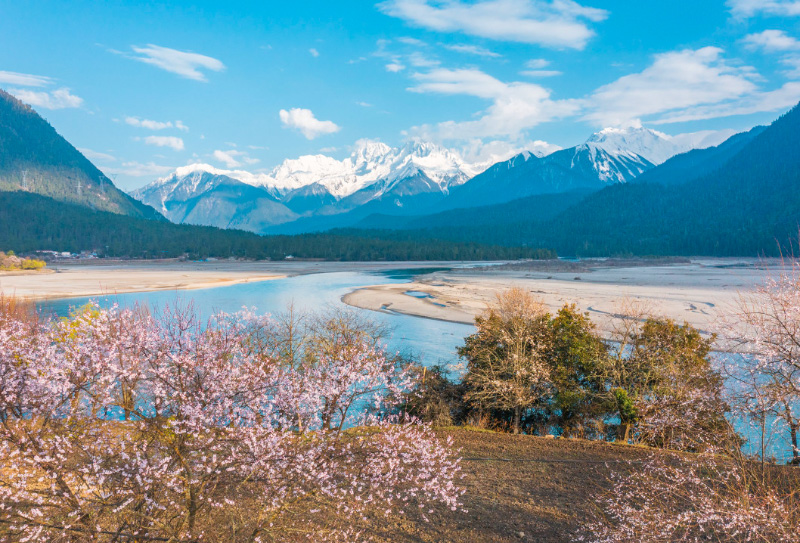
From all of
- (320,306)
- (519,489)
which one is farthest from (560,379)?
(320,306)

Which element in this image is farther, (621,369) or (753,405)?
(621,369)

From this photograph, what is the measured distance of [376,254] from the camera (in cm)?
15112

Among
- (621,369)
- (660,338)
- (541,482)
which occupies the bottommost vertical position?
(541,482)

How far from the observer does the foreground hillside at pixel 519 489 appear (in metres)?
10.0

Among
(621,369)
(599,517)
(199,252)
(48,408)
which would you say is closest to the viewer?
(48,408)

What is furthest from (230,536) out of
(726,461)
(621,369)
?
(621,369)

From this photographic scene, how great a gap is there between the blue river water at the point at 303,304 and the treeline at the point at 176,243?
2719 inches

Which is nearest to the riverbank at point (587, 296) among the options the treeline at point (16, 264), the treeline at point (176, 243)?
the treeline at point (16, 264)

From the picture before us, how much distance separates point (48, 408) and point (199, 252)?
483ft

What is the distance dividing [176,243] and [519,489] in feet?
512

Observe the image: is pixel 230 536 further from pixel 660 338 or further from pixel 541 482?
pixel 660 338

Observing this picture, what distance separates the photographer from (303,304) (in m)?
52.9

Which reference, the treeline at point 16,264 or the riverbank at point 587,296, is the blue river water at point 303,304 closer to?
the riverbank at point 587,296

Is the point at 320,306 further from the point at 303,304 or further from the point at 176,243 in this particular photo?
the point at 176,243
